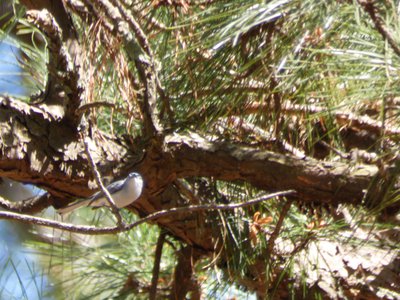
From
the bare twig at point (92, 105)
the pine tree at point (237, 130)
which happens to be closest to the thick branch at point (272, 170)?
the pine tree at point (237, 130)

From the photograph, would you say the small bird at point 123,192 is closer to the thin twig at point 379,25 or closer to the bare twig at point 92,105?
the bare twig at point 92,105

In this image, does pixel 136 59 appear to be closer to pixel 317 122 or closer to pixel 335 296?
pixel 317 122

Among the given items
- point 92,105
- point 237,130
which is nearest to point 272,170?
point 237,130

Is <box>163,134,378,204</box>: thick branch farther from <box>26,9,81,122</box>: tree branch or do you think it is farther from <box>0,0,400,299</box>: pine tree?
<box>26,9,81,122</box>: tree branch

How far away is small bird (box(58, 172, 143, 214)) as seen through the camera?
85 centimetres

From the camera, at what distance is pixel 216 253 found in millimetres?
1030

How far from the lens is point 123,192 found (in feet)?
2.77

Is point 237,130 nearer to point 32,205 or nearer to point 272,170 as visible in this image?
point 272,170

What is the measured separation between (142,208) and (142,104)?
0.13 meters

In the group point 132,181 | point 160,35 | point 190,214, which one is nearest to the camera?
point 132,181

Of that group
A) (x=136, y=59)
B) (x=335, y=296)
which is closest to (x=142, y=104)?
(x=136, y=59)

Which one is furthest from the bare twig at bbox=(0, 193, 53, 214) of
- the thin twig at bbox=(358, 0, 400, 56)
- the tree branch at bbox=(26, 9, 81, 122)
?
the thin twig at bbox=(358, 0, 400, 56)

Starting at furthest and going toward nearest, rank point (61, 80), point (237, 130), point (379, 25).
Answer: point (237, 130), point (61, 80), point (379, 25)

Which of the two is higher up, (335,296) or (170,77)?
(170,77)
